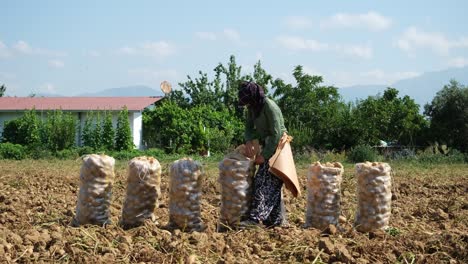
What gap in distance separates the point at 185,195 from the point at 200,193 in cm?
18

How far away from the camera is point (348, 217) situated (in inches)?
271

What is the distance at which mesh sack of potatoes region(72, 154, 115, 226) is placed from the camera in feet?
20.0

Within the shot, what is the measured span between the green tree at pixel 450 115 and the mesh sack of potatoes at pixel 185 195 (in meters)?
19.9

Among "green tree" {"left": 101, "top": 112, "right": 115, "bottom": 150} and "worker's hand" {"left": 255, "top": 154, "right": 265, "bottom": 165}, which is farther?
"green tree" {"left": 101, "top": 112, "right": 115, "bottom": 150}

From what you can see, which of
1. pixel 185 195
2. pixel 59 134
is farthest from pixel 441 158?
pixel 185 195

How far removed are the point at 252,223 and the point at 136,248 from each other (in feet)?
4.41

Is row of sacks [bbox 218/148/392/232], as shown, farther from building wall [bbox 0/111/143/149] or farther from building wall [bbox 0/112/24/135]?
building wall [bbox 0/112/24/135]

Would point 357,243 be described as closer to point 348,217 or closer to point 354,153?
point 348,217

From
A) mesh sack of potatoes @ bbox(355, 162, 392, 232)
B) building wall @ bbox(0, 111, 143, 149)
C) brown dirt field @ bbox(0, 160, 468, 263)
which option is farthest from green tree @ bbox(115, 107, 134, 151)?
mesh sack of potatoes @ bbox(355, 162, 392, 232)

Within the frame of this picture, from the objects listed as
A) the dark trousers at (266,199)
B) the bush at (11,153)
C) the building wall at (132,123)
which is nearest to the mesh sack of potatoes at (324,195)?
the dark trousers at (266,199)

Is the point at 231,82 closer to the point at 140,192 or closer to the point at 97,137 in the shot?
the point at 97,137

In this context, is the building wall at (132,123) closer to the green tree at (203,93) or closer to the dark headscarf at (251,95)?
the green tree at (203,93)

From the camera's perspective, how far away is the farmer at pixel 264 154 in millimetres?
6148

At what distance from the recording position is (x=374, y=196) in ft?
19.7
